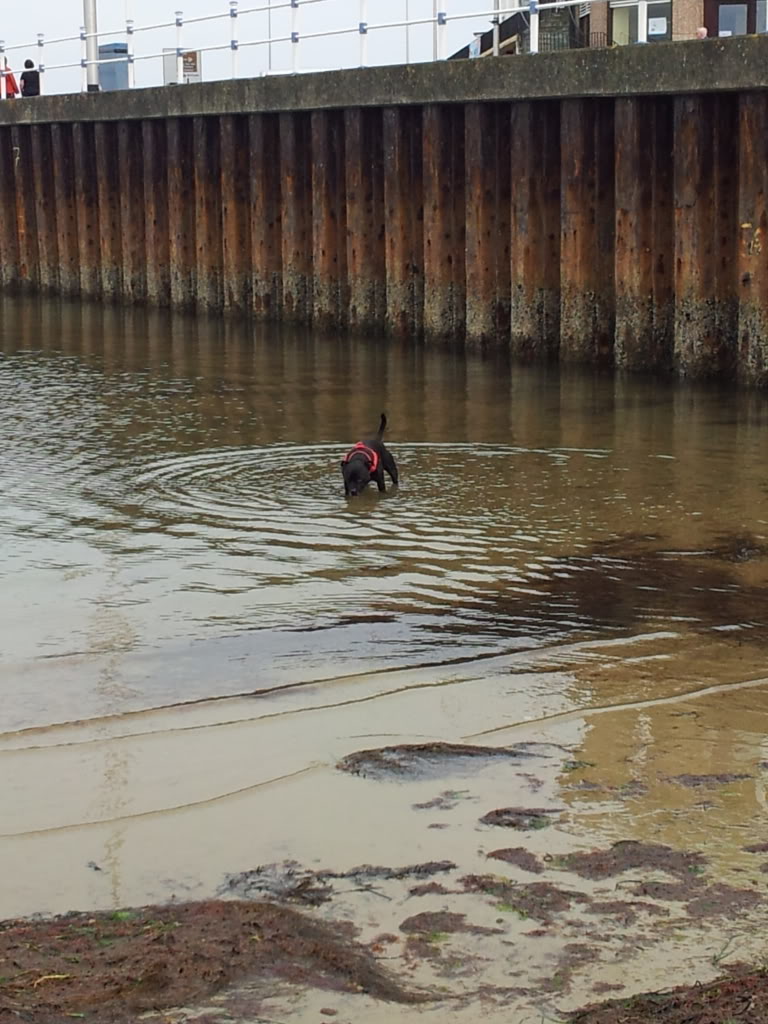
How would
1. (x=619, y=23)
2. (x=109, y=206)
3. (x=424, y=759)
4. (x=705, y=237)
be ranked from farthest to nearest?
(x=109, y=206) → (x=619, y=23) → (x=705, y=237) → (x=424, y=759)

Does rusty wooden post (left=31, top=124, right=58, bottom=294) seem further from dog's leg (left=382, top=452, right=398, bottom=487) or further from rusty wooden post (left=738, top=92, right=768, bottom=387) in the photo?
dog's leg (left=382, top=452, right=398, bottom=487)

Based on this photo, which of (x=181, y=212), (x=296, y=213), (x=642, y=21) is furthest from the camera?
(x=181, y=212)

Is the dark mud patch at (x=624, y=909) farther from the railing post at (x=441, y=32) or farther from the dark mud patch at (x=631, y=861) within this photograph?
the railing post at (x=441, y=32)

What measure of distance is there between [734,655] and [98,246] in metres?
21.9

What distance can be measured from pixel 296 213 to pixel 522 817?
17.4 meters

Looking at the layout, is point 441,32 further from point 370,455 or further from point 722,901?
point 722,901

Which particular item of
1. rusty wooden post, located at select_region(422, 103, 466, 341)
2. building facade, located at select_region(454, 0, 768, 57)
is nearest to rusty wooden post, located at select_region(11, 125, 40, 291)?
building facade, located at select_region(454, 0, 768, 57)

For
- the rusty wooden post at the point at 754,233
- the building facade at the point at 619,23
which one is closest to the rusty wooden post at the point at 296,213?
the building facade at the point at 619,23

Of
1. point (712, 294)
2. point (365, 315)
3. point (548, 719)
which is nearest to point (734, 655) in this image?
point (548, 719)

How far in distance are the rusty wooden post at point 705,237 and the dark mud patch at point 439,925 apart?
37.9 feet

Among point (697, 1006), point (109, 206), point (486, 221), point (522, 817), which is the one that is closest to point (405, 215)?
point (486, 221)

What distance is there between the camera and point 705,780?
17.6 feet

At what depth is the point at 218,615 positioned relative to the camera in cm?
777

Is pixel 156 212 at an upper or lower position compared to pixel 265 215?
upper
